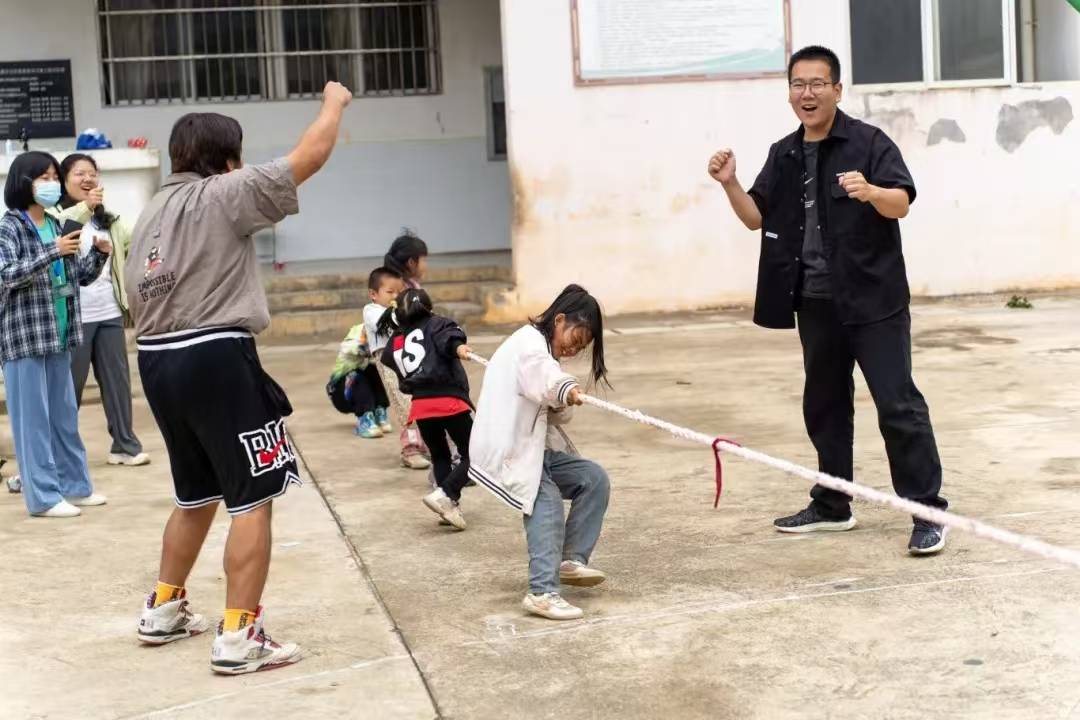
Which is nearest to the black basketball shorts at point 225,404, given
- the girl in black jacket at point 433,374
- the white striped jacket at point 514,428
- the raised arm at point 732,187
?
the white striped jacket at point 514,428

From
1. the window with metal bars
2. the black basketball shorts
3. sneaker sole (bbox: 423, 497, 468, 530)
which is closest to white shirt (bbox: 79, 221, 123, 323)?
sneaker sole (bbox: 423, 497, 468, 530)

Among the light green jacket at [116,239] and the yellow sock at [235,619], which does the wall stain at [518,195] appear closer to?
the light green jacket at [116,239]

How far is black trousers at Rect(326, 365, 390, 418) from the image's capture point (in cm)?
851

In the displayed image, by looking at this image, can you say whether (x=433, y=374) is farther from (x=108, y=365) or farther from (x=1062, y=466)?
(x=1062, y=466)

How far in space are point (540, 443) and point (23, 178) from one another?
2.98 metres

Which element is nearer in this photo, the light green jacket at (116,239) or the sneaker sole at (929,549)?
the sneaker sole at (929,549)

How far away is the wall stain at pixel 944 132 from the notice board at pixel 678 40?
4.56 ft

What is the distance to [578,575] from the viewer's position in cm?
539

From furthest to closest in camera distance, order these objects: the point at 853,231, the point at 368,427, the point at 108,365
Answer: the point at 368,427, the point at 108,365, the point at 853,231

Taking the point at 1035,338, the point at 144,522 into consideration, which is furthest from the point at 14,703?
the point at 1035,338

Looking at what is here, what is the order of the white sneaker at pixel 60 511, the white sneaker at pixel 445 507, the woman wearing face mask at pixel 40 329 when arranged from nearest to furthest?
the white sneaker at pixel 445 507, the woman wearing face mask at pixel 40 329, the white sneaker at pixel 60 511

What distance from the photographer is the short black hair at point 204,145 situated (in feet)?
16.0

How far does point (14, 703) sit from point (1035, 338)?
322 inches

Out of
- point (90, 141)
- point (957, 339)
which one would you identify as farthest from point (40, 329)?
point (957, 339)
